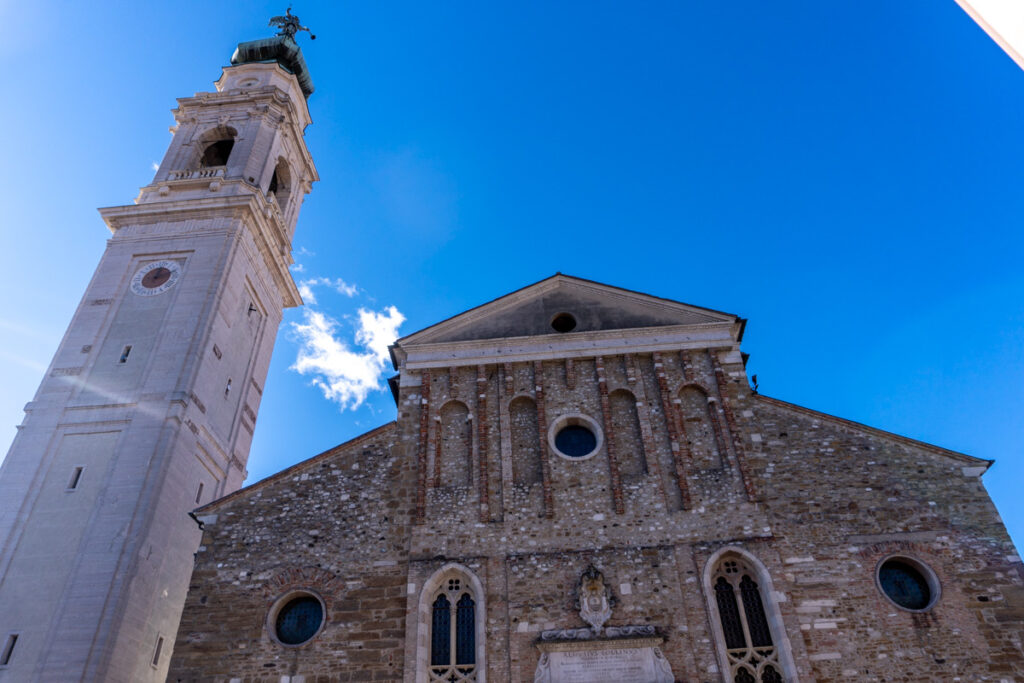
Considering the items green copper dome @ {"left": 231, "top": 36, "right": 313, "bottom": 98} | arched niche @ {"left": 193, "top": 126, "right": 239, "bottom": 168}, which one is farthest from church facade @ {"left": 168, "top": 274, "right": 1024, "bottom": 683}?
green copper dome @ {"left": 231, "top": 36, "right": 313, "bottom": 98}

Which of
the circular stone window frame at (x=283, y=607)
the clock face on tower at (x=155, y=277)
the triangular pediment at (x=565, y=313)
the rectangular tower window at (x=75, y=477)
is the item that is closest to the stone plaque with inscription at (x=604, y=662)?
the circular stone window frame at (x=283, y=607)

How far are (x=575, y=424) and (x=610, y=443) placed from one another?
1.08 meters

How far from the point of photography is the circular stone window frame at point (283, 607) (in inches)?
535

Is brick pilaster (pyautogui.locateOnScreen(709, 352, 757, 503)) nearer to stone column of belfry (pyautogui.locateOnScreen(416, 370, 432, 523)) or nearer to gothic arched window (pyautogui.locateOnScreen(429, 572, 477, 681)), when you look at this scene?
gothic arched window (pyautogui.locateOnScreen(429, 572, 477, 681))

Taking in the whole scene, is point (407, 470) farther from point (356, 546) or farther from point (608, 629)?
point (608, 629)

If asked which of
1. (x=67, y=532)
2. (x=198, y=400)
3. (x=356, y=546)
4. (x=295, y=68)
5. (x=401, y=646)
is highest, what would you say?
(x=295, y=68)

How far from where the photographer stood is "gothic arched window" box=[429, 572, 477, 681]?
43.4 feet

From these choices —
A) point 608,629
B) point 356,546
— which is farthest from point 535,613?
point 356,546

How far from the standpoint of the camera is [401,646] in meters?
13.4

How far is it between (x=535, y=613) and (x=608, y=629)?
4.54 ft

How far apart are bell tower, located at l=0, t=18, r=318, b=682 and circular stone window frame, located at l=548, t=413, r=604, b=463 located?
937cm

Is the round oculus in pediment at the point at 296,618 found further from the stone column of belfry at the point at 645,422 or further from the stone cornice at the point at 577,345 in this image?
the stone column of belfry at the point at 645,422

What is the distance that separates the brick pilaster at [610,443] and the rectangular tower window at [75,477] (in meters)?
12.6

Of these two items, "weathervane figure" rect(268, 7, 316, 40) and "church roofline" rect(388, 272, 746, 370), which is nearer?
"church roofline" rect(388, 272, 746, 370)
